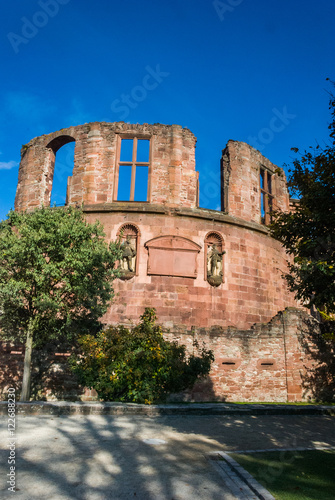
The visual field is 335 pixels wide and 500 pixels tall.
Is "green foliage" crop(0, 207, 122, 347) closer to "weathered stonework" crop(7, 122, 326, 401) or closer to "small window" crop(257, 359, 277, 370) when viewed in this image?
"weathered stonework" crop(7, 122, 326, 401)

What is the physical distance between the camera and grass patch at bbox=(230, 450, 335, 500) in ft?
14.1

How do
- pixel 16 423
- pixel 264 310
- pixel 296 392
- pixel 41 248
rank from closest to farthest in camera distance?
pixel 16 423 < pixel 41 248 < pixel 296 392 < pixel 264 310

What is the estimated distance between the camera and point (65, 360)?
44.9 feet

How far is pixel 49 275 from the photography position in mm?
12008

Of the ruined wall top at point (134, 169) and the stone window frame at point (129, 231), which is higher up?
the ruined wall top at point (134, 169)

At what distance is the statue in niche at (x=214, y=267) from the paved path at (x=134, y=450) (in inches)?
326

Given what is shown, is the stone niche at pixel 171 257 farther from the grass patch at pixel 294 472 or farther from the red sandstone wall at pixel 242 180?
the grass patch at pixel 294 472

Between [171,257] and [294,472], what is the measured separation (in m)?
12.3

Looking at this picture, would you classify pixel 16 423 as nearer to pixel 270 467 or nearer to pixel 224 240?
pixel 270 467

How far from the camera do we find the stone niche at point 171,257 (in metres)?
16.8

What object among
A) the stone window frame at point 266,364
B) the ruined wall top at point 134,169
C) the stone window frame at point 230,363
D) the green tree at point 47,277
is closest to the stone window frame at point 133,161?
the ruined wall top at point 134,169

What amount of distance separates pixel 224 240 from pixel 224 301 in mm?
2828

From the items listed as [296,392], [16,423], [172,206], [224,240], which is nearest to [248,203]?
[224,240]

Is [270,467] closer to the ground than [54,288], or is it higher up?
closer to the ground
